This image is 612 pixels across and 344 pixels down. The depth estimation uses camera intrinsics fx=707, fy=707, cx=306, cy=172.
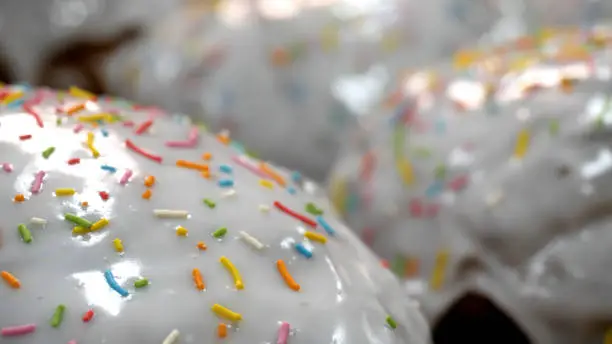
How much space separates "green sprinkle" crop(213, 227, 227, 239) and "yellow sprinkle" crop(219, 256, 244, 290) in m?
0.03

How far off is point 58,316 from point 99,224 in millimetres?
115

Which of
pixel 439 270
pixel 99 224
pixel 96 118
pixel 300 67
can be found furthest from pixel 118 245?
pixel 300 67

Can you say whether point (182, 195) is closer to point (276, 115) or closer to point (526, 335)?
point (526, 335)

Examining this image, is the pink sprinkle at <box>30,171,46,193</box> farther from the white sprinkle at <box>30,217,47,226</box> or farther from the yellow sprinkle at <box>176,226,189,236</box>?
the yellow sprinkle at <box>176,226,189,236</box>

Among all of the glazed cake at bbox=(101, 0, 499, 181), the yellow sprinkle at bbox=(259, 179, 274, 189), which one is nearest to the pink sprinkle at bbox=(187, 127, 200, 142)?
the yellow sprinkle at bbox=(259, 179, 274, 189)

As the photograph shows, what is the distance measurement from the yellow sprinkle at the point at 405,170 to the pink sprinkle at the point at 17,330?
777 mm

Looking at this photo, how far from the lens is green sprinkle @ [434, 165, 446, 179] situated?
1232 mm

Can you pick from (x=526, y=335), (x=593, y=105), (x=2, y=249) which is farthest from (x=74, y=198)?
(x=593, y=105)

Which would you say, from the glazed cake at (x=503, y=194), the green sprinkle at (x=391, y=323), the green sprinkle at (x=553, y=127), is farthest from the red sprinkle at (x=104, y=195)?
the green sprinkle at (x=553, y=127)

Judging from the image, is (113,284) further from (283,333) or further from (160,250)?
(283,333)

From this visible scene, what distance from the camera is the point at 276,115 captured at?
6.05ft

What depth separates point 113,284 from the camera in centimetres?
68

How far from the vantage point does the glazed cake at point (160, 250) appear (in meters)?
0.67

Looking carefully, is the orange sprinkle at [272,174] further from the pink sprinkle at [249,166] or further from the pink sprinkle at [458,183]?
the pink sprinkle at [458,183]
